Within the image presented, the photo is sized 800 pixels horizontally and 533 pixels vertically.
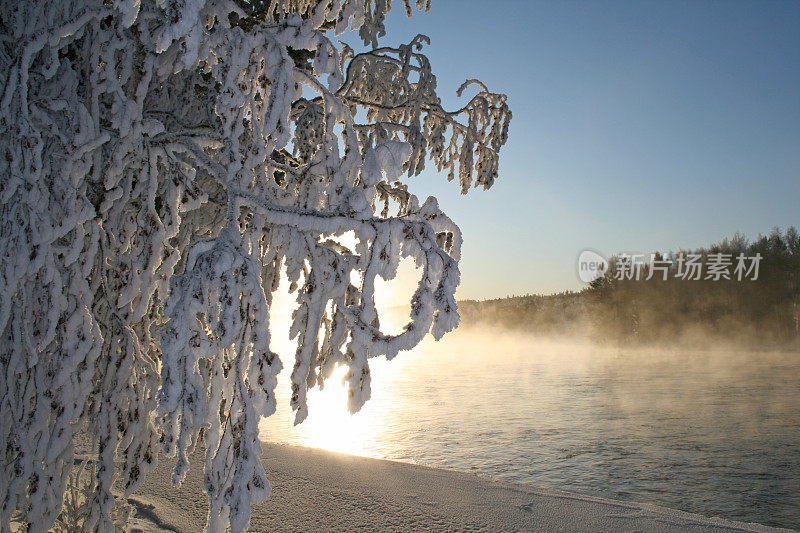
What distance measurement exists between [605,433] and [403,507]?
618cm

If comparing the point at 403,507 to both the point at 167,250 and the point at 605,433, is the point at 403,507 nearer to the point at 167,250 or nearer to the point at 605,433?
the point at 167,250

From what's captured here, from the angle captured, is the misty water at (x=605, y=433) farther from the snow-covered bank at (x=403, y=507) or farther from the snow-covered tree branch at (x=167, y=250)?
the snow-covered bank at (x=403, y=507)

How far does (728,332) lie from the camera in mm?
31031

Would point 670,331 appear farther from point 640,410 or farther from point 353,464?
point 353,464

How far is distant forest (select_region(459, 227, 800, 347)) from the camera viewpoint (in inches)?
1166

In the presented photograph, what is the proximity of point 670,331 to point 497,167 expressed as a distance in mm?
33112

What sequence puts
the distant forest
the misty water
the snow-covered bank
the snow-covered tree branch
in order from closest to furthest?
the snow-covered tree branch, the snow-covered bank, the misty water, the distant forest

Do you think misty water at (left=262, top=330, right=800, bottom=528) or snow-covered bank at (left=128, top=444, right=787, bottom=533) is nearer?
snow-covered bank at (left=128, top=444, right=787, bottom=533)

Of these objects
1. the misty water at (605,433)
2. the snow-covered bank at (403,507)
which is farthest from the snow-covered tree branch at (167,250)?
the snow-covered bank at (403,507)

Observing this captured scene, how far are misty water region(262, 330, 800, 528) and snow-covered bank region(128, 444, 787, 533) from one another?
5.17ft

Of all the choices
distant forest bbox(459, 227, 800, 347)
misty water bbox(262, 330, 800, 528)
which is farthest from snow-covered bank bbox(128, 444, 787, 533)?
distant forest bbox(459, 227, 800, 347)

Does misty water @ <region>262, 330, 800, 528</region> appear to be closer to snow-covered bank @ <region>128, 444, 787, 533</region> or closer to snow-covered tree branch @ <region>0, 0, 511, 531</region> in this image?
snow-covered tree branch @ <region>0, 0, 511, 531</region>

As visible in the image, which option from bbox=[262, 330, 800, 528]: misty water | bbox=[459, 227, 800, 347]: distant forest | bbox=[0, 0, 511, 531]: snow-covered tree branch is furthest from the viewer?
bbox=[459, 227, 800, 347]: distant forest

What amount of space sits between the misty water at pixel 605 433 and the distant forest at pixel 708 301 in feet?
50.2
